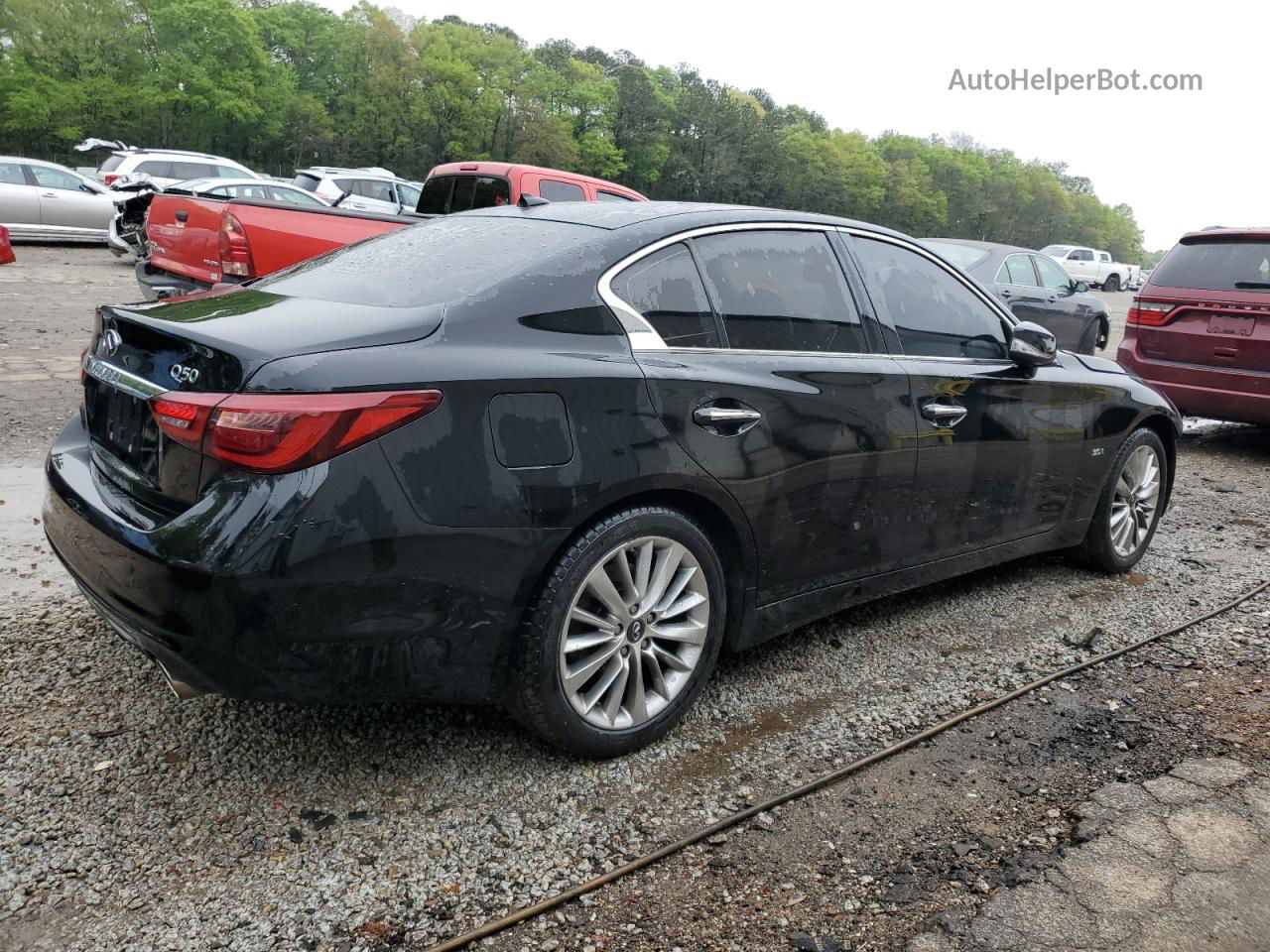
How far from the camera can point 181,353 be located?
2.62 meters

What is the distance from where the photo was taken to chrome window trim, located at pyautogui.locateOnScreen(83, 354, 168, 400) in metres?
2.64

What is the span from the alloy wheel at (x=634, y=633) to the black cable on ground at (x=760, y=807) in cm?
44

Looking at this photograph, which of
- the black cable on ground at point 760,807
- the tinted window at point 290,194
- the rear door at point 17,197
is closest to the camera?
the black cable on ground at point 760,807

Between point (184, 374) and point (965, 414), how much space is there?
8.85ft

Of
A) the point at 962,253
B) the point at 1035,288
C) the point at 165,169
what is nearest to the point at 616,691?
the point at 962,253

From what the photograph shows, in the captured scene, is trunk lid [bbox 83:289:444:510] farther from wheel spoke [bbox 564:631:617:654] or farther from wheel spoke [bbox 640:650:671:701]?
wheel spoke [bbox 640:650:671:701]

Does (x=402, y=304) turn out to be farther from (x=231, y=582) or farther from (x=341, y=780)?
(x=341, y=780)

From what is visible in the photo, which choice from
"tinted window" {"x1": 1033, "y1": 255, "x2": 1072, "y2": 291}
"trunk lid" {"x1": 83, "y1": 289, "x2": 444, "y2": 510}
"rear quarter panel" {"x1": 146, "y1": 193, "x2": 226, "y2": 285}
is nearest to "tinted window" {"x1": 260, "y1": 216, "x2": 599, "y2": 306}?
"trunk lid" {"x1": 83, "y1": 289, "x2": 444, "y2": 510}

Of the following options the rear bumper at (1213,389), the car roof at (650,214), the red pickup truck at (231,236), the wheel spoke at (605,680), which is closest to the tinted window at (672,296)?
the car roof at (650,214)

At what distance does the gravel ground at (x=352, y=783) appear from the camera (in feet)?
7.68

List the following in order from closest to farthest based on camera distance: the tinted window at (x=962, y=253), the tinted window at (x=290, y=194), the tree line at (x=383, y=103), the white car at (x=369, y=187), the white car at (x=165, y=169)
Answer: the tinted window at (x=962, y=253) < the tinted window at (x=290, y=194) < the white car at (x=165, y=169) < the white car at (x=369, y=187) < the tree line at (x=383, y=103)

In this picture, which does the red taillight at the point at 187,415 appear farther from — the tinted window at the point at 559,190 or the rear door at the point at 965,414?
the tinted window at the point at 559,190

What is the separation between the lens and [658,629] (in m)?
3.04

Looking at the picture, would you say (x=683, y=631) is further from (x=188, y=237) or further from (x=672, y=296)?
(x=188, y=237)
